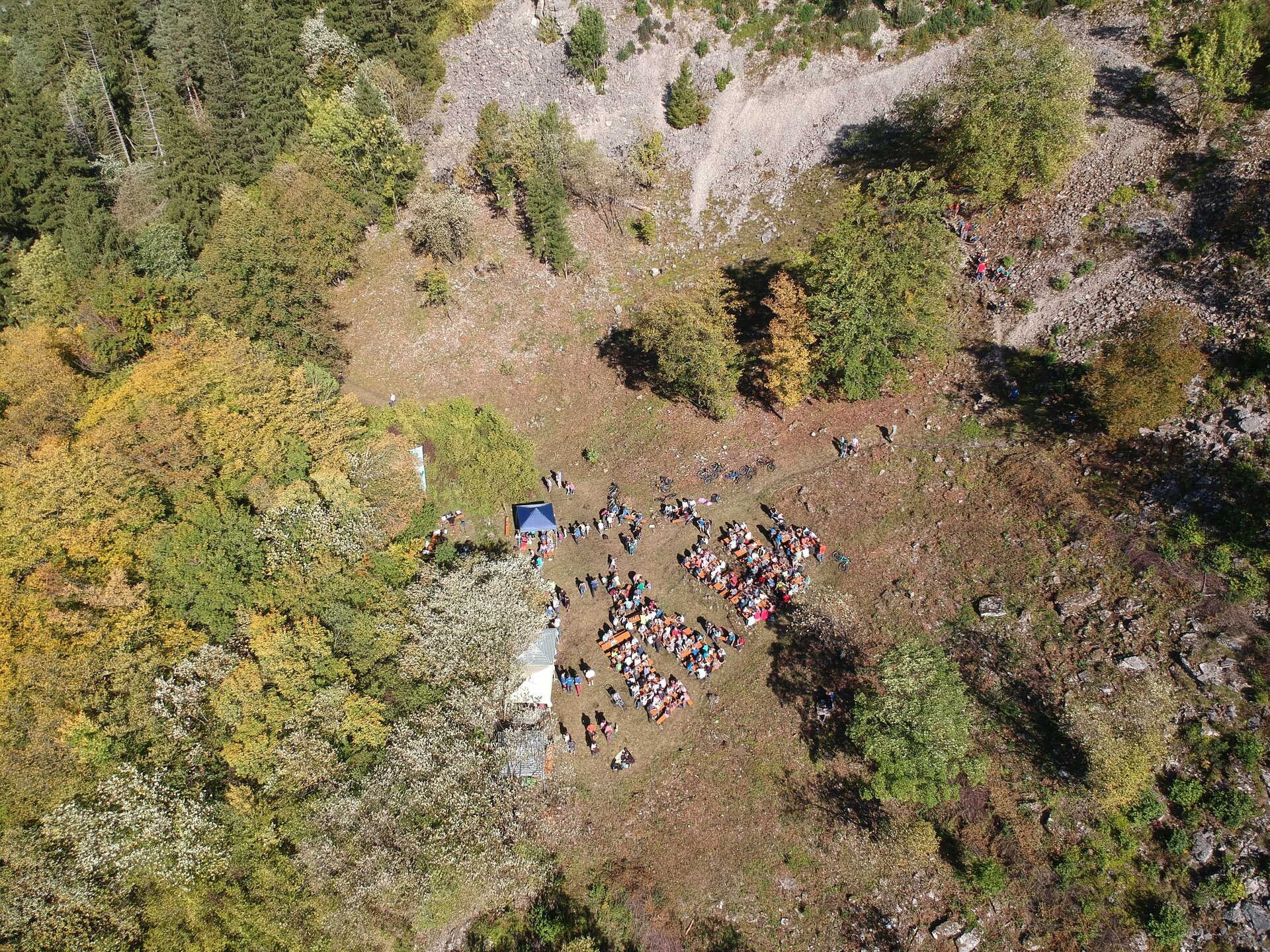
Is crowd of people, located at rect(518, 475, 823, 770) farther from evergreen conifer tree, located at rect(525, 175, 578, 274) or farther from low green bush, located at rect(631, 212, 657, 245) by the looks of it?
low green bush, located at rect(631, 212, 657, 245)

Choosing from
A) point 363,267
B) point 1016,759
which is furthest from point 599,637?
point 363,267

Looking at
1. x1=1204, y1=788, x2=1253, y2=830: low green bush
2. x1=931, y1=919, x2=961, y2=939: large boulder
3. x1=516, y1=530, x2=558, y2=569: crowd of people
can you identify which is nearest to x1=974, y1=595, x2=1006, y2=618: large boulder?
x1=1204, y1=788, x2=1253, y2=830: low green bush

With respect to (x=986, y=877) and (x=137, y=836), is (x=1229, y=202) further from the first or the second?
(x=137, y=836)

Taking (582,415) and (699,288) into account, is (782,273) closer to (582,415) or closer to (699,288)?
(699,288)

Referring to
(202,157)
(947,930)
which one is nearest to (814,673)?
(947,930)

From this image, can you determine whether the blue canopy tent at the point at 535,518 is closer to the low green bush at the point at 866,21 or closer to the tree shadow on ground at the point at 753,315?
the tree shadow on ground at the point at 753,315
